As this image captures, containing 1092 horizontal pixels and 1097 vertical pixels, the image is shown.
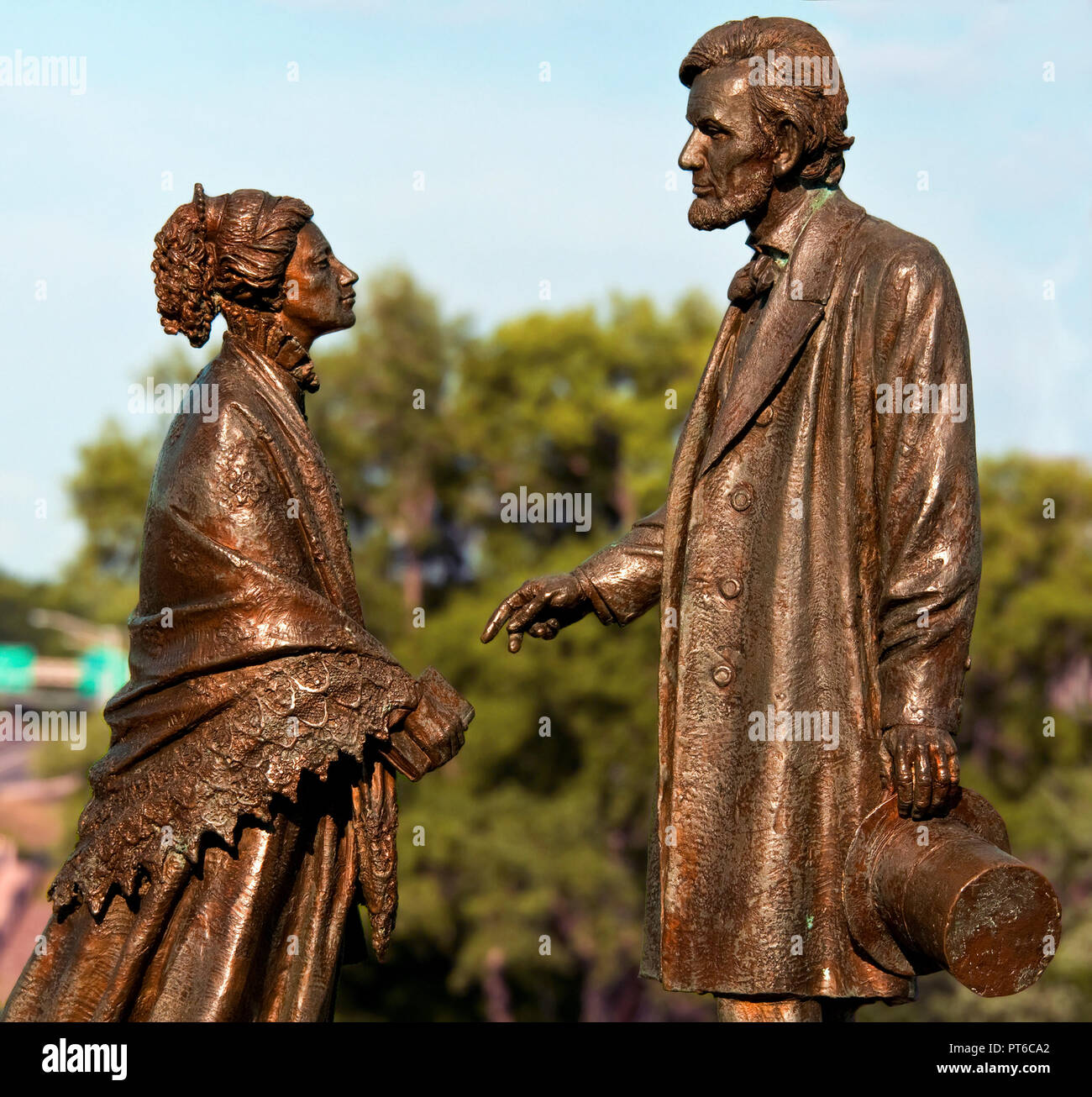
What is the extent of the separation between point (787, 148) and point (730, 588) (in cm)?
124

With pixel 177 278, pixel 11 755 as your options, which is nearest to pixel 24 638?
pixel 11 755

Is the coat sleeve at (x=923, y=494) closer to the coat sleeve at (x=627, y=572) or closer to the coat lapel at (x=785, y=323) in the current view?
the coat lapel at (x=785, y=323)

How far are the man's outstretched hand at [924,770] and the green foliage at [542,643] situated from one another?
58.4 ft

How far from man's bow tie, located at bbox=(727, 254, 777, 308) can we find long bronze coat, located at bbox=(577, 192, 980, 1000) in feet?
0.36

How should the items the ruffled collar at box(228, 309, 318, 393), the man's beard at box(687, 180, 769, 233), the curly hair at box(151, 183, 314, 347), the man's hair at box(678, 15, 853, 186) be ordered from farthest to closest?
the ruffled collar at box(228, 309, 318, 393)
the curly hair at box(151, 183, 314, 347)
the man's beard at box(687, 180, 769, 233)
the man's hair at box(678, 15, 853, 186)

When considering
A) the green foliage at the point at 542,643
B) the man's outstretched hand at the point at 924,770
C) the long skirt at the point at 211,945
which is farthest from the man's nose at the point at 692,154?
the green foliage at the point at 542,643

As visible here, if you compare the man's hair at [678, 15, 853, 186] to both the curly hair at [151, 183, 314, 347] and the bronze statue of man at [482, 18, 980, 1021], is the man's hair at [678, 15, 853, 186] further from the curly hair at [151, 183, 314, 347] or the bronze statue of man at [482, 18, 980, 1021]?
the curly hair at [151, 183, 314, 347]

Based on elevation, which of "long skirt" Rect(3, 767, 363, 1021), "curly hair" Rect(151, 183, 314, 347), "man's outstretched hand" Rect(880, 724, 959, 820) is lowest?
"long skirt" Rect(3, 767, 363, 1021)

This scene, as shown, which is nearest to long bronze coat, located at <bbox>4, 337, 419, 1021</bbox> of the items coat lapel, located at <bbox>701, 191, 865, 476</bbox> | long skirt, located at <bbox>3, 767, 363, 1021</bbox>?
long skirt, located at <bbox>3, 767, 363, 1021</bbox>

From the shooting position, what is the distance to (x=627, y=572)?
6484mm

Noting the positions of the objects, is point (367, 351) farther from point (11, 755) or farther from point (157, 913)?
point (11, 755)

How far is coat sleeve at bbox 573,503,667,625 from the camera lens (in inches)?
255
